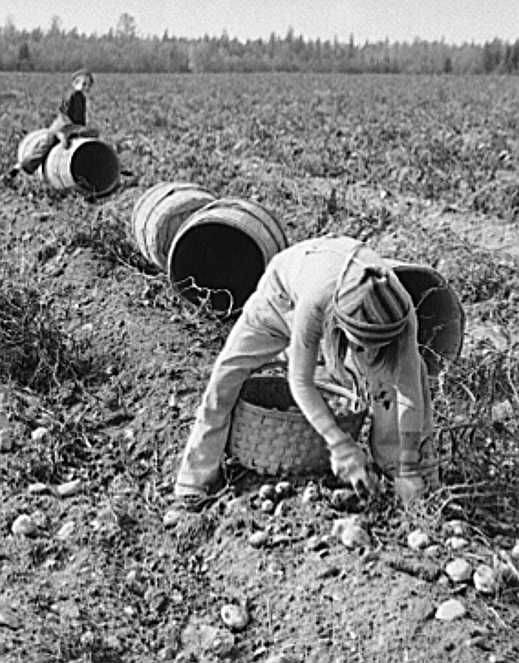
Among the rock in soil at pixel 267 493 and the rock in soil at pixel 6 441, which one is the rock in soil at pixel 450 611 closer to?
the rock in soil at pixel 267 493

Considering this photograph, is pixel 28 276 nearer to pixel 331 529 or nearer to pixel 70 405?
pixel 70 405

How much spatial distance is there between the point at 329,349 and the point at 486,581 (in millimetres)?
881

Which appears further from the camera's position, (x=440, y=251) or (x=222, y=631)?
(x=440, y=251)

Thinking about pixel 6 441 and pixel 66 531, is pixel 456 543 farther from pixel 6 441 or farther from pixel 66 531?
pixel 6 441

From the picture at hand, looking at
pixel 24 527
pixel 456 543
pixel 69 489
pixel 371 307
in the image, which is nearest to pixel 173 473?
pixel 69 489

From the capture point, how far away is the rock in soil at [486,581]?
132 inches

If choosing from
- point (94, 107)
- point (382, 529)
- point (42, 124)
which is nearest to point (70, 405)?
point (382, 529)

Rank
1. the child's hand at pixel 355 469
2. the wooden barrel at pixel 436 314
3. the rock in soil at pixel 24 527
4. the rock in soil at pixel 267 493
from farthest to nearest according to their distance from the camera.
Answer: the wooden barrel at pixel 436 314
the rock in soil at pixel 24 527
the rock in soil at pixel 267 493
the child's hand at pixel 355 469

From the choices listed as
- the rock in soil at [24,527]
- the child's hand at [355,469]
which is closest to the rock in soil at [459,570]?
the child's hand at [355,469]

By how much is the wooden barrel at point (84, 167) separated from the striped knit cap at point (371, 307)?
6.01 metres

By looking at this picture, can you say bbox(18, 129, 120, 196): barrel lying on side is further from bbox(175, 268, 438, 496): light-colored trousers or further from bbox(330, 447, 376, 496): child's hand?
bbox(330, 447, 376, 496): child's hand

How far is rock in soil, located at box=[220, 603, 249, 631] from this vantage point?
139 inches

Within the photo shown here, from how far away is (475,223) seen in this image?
772 cm

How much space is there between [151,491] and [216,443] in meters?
0.40
